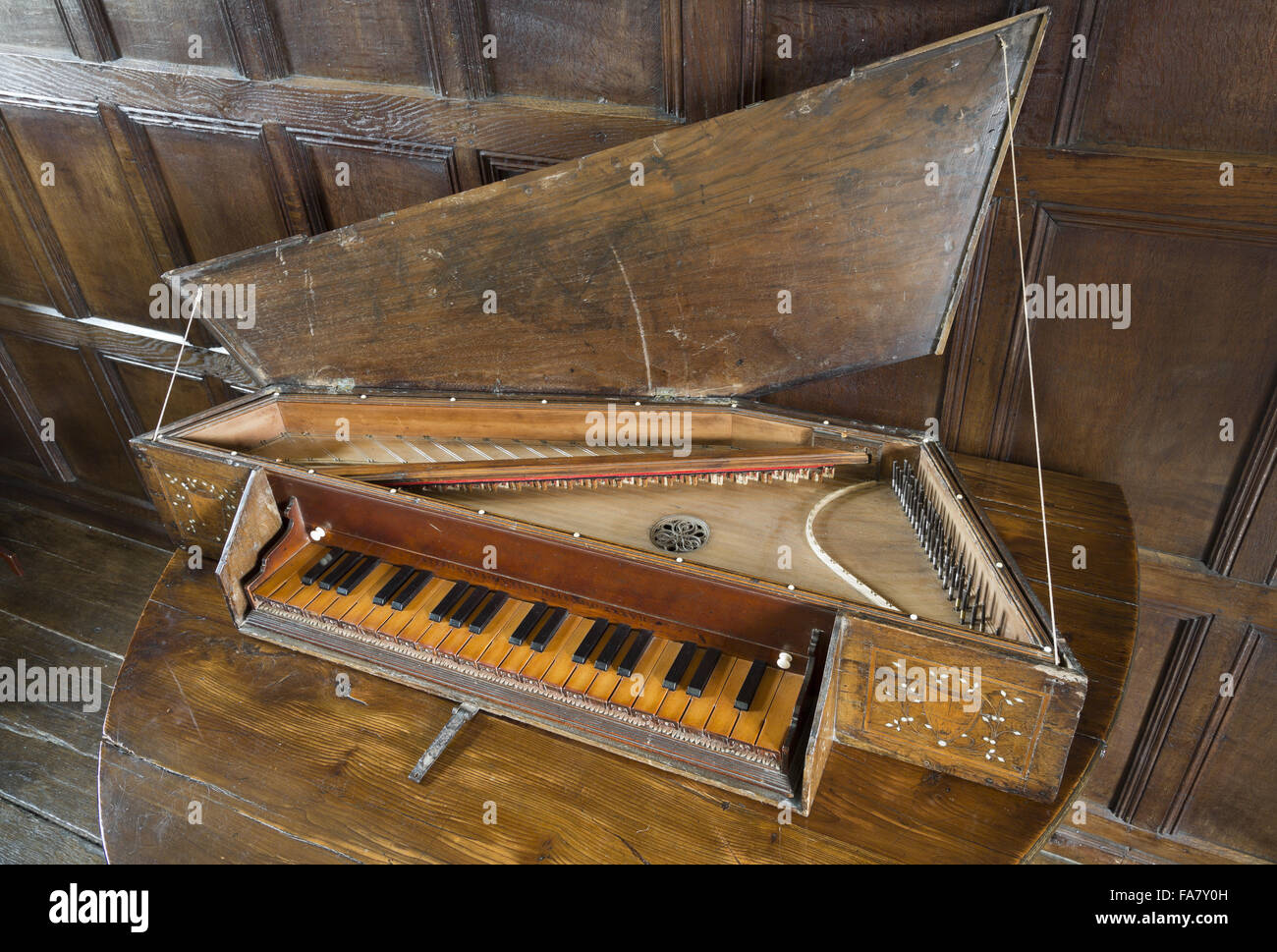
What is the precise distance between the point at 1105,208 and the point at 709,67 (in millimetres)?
1220

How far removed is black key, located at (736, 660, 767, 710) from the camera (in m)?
2.04

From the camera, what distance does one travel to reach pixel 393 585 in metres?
2.48

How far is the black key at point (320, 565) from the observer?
99.0 inches

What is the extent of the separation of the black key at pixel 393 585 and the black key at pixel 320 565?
0.69 feet

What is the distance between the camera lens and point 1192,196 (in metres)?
2.29

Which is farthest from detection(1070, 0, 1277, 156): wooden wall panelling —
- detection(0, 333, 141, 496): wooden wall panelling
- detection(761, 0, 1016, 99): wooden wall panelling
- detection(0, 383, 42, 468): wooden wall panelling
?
detection(0, 383, 42, 468): wooden wall panelling

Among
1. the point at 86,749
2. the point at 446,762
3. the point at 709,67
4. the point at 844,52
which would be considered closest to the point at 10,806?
the point at 86,749

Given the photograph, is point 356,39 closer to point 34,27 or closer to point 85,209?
point 34,27

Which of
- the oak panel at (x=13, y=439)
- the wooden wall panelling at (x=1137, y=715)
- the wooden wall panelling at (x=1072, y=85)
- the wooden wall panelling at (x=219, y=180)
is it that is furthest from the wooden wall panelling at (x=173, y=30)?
the wooden wall panelling at (x=1137, y=715)

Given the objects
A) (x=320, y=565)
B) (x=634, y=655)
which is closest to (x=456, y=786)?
(x=634, y=655)

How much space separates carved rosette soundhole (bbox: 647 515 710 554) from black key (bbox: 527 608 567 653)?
322mm

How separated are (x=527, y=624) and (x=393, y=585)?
45 centimetres

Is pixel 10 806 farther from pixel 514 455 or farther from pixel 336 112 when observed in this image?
pixel 336 112

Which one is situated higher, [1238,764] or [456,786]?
[456,786]
